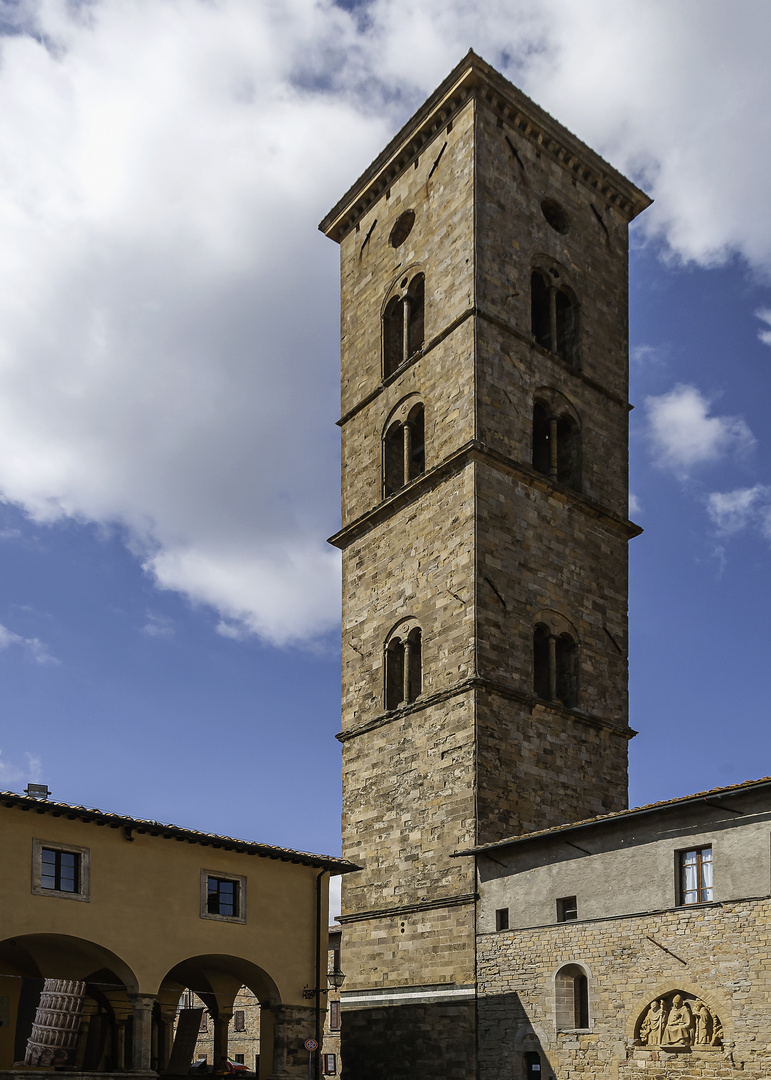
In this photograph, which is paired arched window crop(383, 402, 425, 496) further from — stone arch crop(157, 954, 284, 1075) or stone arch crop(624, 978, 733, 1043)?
stone arch crop(624, 978, 733, 1043)

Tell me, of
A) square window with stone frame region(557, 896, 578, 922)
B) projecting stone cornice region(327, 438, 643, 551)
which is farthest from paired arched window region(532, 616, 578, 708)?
square window with stone frame region(557, 896, 578, 922)

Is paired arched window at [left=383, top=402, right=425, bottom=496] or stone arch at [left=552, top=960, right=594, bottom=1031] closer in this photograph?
stone arch at [left=552, top=960, right=594, bottom=1031]

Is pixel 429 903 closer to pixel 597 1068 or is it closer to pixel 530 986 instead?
pixel 530 986

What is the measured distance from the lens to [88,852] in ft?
65.5

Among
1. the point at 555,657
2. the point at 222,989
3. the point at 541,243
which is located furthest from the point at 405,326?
the point at 222,989

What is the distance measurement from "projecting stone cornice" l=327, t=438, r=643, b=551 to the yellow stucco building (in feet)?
33.2

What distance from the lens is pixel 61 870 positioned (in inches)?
770

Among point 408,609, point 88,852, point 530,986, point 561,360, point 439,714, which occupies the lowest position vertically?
point 530,986

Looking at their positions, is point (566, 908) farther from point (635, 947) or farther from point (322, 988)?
point (322, 988)

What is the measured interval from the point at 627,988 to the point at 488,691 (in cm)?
787

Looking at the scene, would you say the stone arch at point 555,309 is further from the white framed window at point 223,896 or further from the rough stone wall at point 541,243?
the white framed window at point 223,896

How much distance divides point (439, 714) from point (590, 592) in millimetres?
5775

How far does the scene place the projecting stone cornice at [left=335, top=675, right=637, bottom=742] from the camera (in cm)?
2541

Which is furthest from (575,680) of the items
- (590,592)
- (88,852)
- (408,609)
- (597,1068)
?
(88,852)
